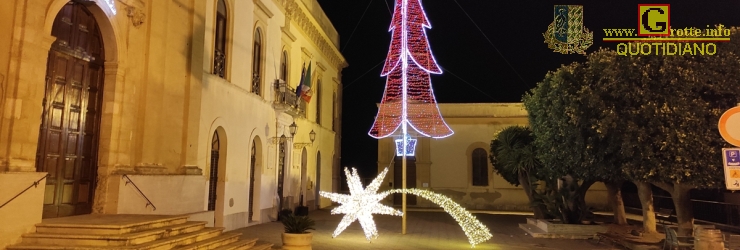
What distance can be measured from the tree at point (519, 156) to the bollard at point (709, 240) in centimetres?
990

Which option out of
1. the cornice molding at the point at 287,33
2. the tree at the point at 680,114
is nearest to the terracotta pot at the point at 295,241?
the tree at the point at 680,114

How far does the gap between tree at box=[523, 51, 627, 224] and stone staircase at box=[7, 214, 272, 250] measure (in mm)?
10486

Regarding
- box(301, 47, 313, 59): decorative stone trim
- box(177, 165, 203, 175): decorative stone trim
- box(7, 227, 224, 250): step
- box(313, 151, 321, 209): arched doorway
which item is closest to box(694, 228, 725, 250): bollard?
box(7, 227, 224, 250): step

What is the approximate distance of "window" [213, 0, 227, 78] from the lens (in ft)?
47.1

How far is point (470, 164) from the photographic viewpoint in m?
31.0

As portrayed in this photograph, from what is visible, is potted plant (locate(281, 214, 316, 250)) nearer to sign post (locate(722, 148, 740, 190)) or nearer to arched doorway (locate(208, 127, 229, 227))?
arched doorway (locate(208, 127, 229, 227))

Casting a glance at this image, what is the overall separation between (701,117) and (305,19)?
16.0 m

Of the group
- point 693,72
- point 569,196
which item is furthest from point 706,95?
point 569,196

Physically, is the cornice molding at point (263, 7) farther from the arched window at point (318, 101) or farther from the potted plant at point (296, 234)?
the potted plant at point (296, 234)

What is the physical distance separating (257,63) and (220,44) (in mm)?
2974

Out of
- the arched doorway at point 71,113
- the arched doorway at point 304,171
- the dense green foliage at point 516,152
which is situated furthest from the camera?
the arched doorway at point 304,171

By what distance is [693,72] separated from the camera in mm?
12781

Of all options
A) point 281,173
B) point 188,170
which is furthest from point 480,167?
point 188,170

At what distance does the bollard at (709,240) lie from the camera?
9570mm
